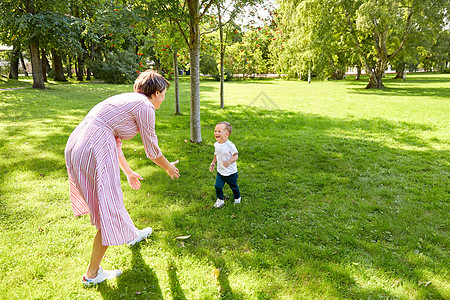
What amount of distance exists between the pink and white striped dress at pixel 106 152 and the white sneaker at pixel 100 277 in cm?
59

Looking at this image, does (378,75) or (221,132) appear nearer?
(221,132)

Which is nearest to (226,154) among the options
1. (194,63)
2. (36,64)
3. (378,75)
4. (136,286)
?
(136,286)

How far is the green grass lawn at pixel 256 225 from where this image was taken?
2.81 metres

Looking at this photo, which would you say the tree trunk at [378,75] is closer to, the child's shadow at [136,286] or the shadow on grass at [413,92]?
the shadow on grass at [413,92]

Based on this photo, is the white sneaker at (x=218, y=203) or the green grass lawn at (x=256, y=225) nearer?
the green grass lawn at (x=256, y=225)

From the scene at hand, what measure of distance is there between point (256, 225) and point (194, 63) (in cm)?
460

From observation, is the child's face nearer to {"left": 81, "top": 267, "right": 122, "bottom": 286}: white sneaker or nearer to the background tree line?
{"left": 81, "top": 267, "right": 122, "bottom": 286}: white sneaker

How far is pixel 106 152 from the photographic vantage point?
94.0 inches

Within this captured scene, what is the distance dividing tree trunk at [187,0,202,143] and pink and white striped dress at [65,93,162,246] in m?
4.46

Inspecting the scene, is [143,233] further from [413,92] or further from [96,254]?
[413,92]

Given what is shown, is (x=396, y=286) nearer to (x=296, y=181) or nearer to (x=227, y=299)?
(x=227, y=299)

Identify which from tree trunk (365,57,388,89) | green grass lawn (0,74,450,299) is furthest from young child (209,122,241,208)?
tree trunk (365,57,388,89)

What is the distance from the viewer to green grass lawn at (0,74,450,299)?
9.21ft

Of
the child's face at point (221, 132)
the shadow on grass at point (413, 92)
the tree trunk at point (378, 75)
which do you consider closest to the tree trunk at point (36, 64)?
the child's face at point (221, 132)
